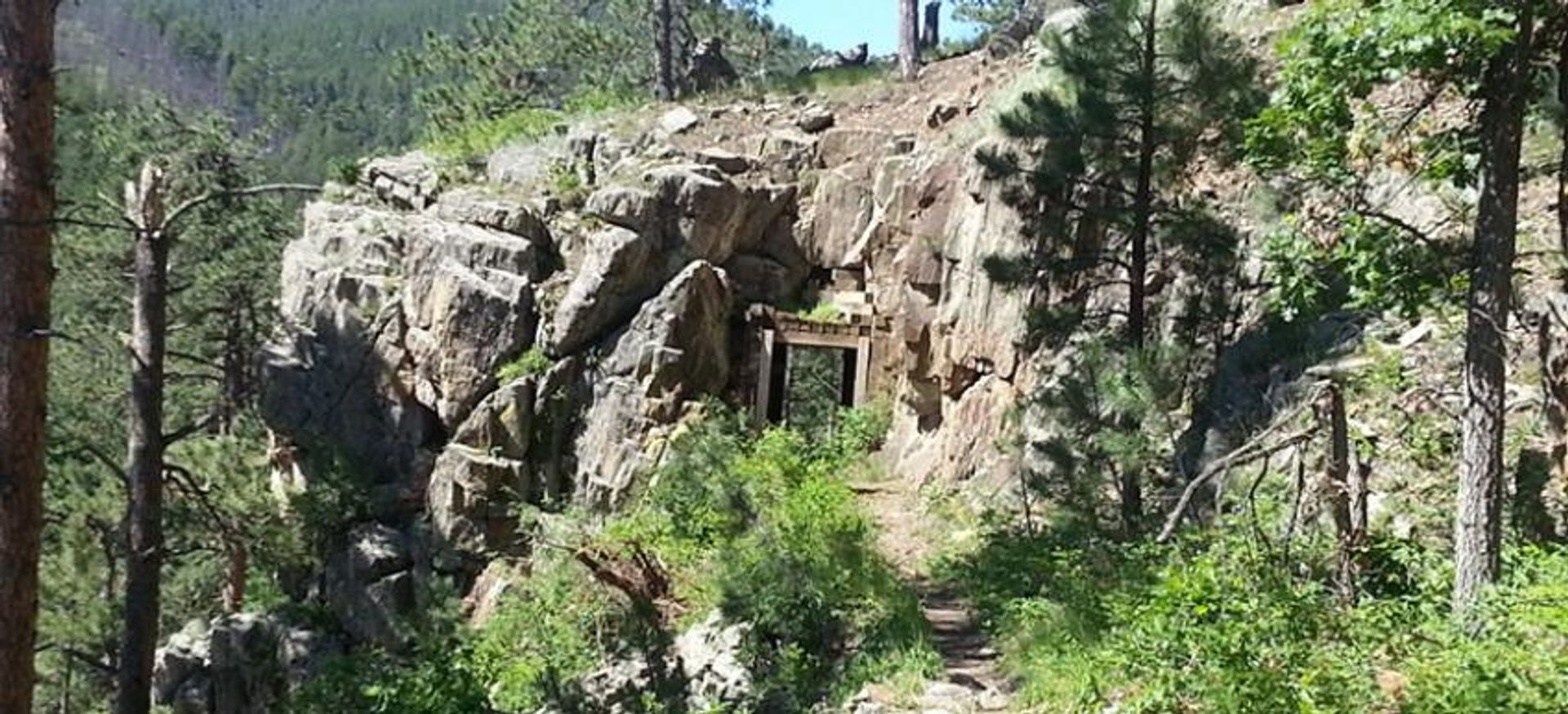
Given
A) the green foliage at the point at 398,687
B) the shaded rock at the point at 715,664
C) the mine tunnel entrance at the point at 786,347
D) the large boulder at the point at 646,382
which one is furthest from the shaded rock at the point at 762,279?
the green foliage at the point at 398,687

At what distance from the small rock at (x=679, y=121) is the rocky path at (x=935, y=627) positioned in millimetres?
6845

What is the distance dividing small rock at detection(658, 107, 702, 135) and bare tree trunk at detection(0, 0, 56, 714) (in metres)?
13.6

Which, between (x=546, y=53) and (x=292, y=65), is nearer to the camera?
(x=546, y=53)

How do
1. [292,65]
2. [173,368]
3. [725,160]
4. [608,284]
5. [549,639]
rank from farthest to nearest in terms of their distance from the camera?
[292,65], [173,368], [725,160], [608,284], [549,639]

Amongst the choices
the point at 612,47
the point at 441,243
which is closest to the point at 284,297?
the point at 441,243

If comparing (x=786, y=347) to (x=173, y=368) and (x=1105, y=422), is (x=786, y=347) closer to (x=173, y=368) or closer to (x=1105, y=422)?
(x=1105, y=422)

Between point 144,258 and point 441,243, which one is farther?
point 441,243

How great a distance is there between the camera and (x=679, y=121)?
1870cm

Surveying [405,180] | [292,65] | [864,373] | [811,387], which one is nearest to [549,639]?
[864,373]

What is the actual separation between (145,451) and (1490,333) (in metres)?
7.51

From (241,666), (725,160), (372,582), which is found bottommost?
(241,666)

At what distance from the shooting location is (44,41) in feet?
16.6

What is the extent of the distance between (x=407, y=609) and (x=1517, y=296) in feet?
41.7

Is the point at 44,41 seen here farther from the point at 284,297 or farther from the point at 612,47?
the point at 612,47
